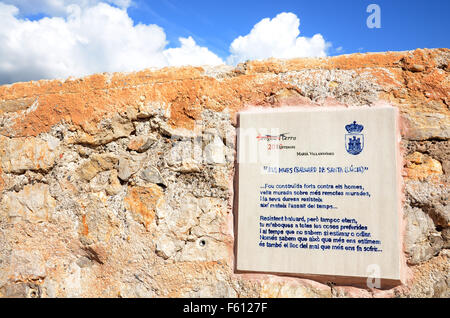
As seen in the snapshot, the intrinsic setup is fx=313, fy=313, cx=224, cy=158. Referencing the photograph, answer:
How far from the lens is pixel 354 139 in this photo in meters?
1.75

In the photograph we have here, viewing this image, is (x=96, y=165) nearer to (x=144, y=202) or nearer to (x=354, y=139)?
(x=144, y=202)

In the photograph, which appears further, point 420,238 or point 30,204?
point 30,204

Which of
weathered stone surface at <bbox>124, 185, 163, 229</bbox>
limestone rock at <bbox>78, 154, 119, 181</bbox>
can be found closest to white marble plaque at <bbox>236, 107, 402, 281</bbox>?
weathered stone surface at <bbox>124, 185, 163, 229</bbox>

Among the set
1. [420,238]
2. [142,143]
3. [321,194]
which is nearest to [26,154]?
[142,143]

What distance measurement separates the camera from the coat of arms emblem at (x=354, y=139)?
1.73 m

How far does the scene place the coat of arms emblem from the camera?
1734mm

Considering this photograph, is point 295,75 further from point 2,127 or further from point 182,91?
point 2,127

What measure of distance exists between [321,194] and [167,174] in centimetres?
94

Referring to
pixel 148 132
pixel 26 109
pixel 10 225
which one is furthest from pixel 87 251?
pixel 26 109

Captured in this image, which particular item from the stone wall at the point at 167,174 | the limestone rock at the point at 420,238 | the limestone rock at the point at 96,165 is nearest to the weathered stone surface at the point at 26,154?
the stone wall at the point at 167,174

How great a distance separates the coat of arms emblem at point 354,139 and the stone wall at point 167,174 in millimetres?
162

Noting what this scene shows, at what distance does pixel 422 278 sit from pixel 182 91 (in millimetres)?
1746

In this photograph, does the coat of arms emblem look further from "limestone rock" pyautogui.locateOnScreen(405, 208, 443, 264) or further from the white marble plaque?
"limestone rock" pyautogui.locateOnScreen(405, 208, 443, 264)

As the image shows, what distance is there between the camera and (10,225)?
7.22 feet
